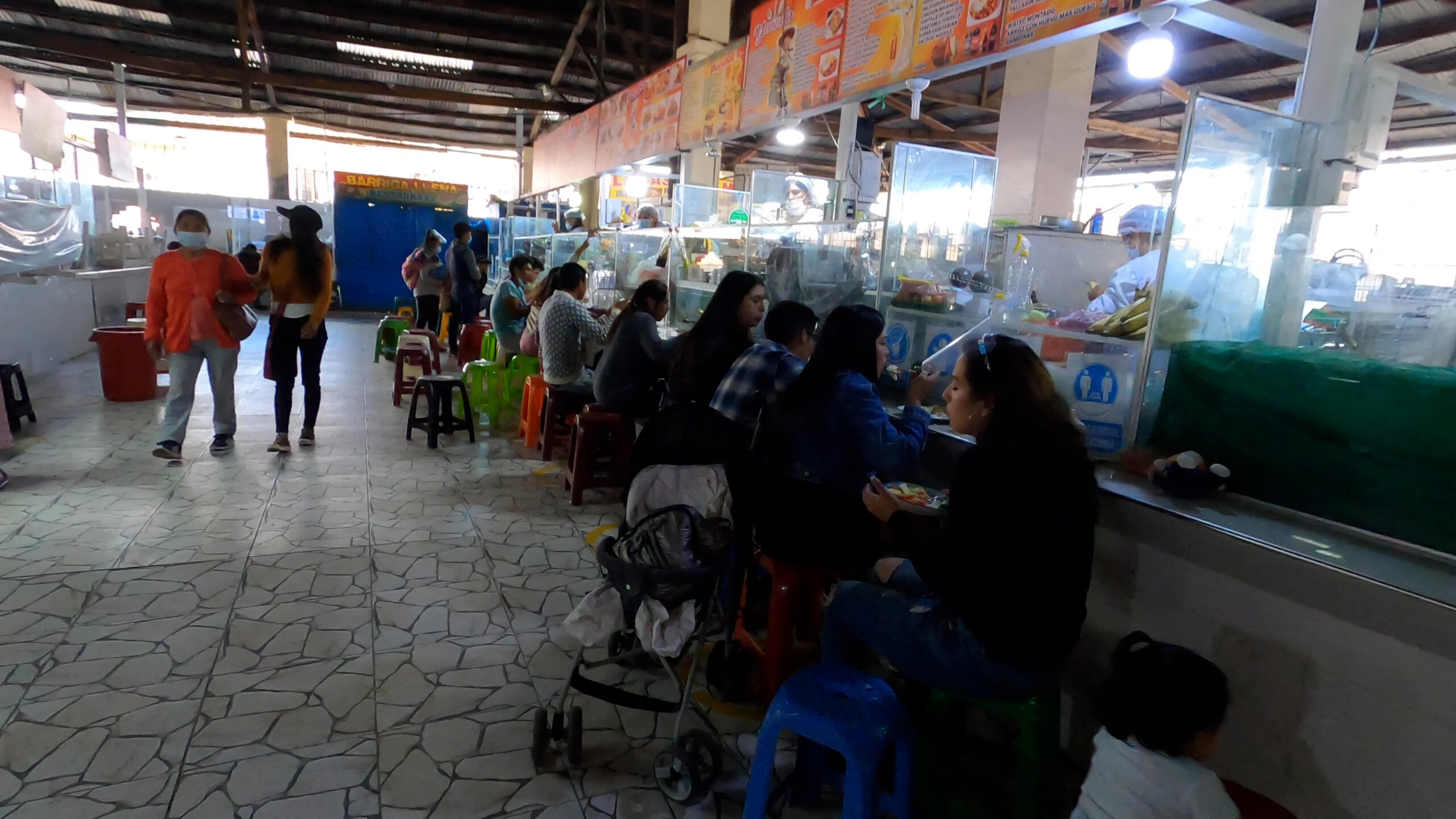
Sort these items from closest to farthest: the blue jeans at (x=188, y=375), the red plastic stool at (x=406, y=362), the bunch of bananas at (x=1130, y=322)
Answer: the bunch of bananas at (x=1130, y=322), the blue jeans at (x=188, y=375), the red plastic stool at (x=406, y=362)

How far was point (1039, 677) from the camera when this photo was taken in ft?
A: 5.53

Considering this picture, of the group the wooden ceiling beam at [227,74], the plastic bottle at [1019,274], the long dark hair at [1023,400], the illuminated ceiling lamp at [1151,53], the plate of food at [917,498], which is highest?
the wooden ceiling beam at [227,74]

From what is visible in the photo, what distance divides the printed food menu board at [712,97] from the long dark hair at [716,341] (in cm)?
229

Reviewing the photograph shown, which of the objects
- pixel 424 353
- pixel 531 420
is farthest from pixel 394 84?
pixel 531 420

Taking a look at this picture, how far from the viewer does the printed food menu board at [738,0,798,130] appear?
176 inches

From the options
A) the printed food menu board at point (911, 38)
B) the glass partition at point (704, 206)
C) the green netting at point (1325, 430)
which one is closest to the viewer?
the green netting at point (1325, 430)

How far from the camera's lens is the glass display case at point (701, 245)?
16.1ft

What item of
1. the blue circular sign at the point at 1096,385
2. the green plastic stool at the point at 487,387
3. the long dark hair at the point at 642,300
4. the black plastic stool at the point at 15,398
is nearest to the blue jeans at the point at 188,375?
the black plastic stool at the point at 15,398

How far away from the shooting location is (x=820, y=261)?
405 centimetres

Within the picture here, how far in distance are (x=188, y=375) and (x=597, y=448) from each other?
7.72 feet

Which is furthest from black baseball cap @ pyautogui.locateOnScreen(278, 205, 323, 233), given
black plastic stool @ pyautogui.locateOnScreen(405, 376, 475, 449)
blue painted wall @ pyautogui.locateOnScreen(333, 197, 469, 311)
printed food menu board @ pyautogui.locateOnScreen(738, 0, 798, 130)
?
blue painted wall @ pyautogui.locateOnScreen(333, 197, 469, 311)

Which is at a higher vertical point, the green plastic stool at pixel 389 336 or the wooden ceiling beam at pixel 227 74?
the wooden ceiling beam at pixel 227 74

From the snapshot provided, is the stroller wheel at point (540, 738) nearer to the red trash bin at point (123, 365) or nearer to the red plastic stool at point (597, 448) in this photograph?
the red plastic stool at point (597, 448)

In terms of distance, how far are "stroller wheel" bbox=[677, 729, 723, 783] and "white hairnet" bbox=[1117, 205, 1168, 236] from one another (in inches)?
150
